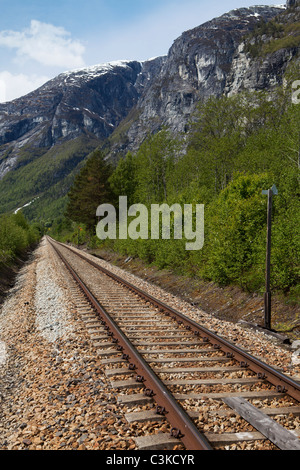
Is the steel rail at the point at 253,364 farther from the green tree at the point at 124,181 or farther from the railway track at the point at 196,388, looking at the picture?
the green tree at the point at 124,181

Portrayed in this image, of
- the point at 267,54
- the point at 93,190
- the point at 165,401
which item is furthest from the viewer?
the point at 267,54

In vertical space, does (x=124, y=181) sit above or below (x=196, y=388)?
above

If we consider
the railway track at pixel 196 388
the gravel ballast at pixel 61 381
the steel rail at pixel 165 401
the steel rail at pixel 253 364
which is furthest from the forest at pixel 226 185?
the steel rail at pixel 165 401

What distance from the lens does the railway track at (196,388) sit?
12.4ft

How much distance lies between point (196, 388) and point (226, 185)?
20658mm

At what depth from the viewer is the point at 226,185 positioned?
2405 cm

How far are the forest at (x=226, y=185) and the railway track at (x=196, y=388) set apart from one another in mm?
4598

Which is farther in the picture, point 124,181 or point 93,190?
point 124,181

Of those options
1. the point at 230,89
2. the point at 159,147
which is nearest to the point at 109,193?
the point at 159,147

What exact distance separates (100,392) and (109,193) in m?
38.9
